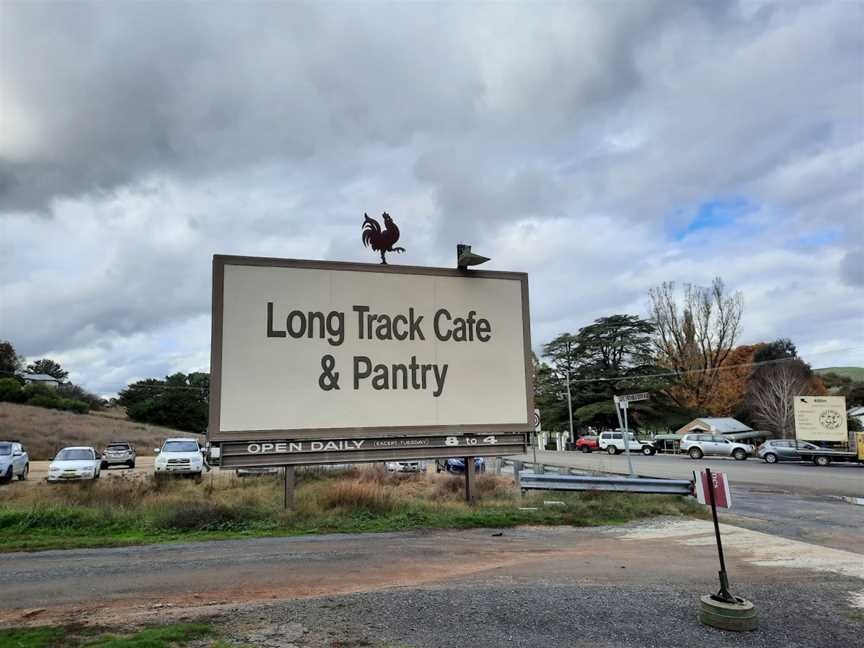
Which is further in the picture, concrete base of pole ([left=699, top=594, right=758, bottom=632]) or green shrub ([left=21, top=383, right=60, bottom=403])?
green shrub ([left=21, top=383, right=60, bottom=403])

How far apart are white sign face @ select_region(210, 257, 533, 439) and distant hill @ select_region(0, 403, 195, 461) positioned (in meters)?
37.2

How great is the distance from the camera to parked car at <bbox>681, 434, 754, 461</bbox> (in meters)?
38.9

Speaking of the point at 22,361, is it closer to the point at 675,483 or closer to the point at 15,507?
the point at 15,507

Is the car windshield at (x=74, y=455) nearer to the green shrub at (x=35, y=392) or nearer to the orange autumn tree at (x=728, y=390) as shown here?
the green shrub at (x=35, y=392)

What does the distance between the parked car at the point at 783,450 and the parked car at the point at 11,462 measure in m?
37.6

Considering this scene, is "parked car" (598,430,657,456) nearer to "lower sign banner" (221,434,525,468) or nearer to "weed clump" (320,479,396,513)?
"lower sign banner" (221,434,525,468)

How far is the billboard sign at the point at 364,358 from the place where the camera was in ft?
41.2

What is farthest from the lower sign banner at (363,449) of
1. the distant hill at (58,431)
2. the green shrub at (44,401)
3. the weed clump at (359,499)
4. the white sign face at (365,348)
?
the green shrub at (44,401)

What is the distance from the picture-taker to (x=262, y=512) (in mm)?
12031

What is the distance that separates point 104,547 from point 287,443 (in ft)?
12.7

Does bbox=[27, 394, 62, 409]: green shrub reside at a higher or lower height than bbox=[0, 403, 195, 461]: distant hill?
higher

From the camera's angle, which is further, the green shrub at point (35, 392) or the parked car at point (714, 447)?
the green shrub at point (35, 392)

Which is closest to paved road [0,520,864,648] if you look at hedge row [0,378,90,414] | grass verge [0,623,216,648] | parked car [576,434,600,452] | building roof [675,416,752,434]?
grass verge [0,623,216,648]

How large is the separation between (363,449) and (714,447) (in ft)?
113
